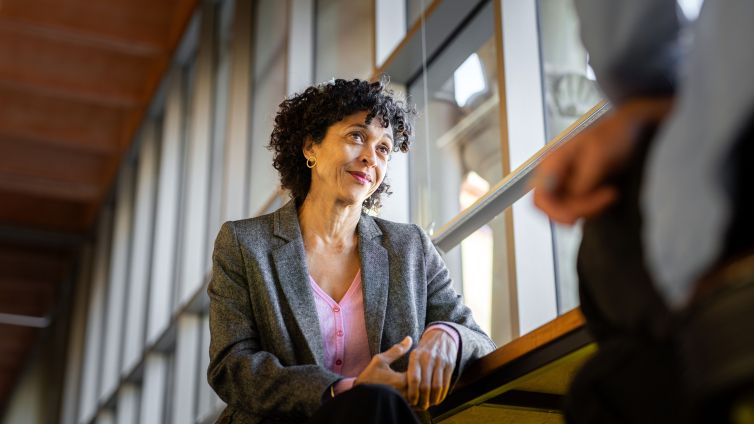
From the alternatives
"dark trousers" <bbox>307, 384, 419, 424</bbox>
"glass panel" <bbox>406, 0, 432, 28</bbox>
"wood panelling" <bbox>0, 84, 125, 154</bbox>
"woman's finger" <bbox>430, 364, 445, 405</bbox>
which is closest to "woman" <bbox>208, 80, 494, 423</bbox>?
"woman's finger" <bbox>430, 364, 445, 405</bbox>

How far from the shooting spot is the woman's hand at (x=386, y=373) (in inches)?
82.8

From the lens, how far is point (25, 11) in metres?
7.98

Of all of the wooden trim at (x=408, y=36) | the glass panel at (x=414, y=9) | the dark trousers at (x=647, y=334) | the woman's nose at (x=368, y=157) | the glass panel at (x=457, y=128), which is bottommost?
the dark trousers at (x=647, y=334)

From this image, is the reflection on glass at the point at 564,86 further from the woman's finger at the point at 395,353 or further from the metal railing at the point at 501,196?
the woman's finger at the point at 395,353

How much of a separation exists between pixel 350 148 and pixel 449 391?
88 cm

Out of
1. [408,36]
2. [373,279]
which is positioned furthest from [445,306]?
[408,36]

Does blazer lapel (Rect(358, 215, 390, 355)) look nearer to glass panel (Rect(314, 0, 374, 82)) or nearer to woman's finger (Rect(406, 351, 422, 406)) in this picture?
woman's finger (Rect(406, 351, 422, 406))

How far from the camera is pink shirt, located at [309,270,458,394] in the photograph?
8.25 feet

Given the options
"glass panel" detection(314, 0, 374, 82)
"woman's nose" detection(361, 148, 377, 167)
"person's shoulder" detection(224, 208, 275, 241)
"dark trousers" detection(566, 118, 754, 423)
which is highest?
"glass panel" detection(314, 0, 374, 82)

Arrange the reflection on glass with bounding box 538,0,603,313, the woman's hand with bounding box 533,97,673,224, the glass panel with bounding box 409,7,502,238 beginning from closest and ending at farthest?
the woman's hand with bounding box 533,97,673,224 < the reflection on glass with bounding box 538,0,603,313 < the glass panel with bounding box 409,7,502,238

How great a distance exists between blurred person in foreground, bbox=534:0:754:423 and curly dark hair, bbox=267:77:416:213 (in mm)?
1819

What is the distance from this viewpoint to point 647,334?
980 mm

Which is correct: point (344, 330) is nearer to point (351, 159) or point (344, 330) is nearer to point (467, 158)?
point (351, 159)

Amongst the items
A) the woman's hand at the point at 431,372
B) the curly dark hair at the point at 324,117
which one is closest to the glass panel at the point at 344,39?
the curly dark hair at the point at 324,117
